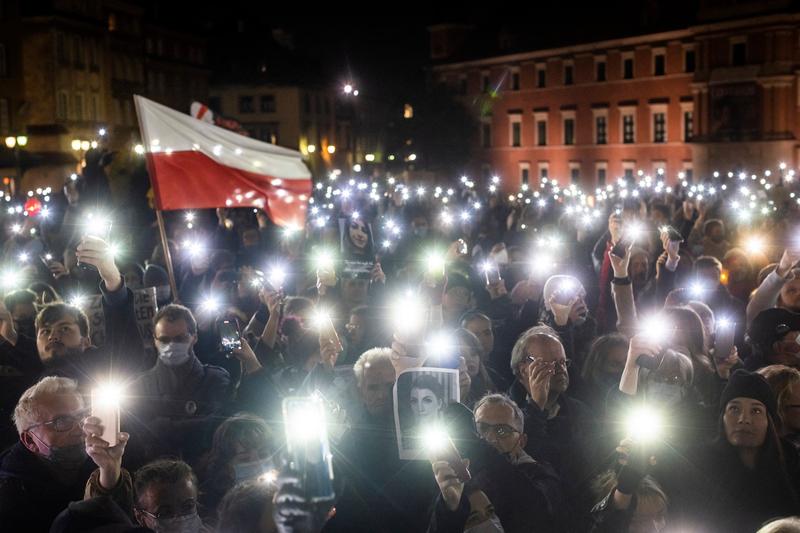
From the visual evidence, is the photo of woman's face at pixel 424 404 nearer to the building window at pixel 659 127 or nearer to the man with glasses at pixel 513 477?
the man with glasses at pixel 513 477

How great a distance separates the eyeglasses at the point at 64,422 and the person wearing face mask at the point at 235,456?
684 millimetres

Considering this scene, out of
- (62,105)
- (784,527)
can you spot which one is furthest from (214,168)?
(62,105)

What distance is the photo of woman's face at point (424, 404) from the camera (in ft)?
15.3

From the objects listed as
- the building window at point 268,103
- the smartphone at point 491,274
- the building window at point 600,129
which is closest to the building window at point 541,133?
the building window at point 600,129

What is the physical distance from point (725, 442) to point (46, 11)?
49.2 meters

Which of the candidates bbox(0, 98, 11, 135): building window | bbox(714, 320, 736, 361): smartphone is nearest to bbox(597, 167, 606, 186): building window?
bbox(0, 98, 11, 135): building window

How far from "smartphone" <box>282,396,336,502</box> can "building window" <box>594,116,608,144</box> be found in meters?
59.7

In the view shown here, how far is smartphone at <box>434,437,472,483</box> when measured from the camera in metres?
3.65

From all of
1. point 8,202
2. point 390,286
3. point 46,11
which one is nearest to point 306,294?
point 390,286

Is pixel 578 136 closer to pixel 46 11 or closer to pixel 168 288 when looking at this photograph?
pixel 46 11

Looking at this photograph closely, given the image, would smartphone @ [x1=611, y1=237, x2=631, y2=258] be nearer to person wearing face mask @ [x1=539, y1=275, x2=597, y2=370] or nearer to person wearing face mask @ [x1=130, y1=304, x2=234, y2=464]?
person wearing face mask @ [x1=539, y1=275, x2=597, y2=370]

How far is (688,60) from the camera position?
54.7 meters

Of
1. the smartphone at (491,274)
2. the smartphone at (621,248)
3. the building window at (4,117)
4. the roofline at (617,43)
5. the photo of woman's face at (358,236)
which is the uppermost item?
the roofline at (617,43)

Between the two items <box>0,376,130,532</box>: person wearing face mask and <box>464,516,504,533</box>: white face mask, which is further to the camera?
<box>0,376,130,532</box>: person wearing face mask
